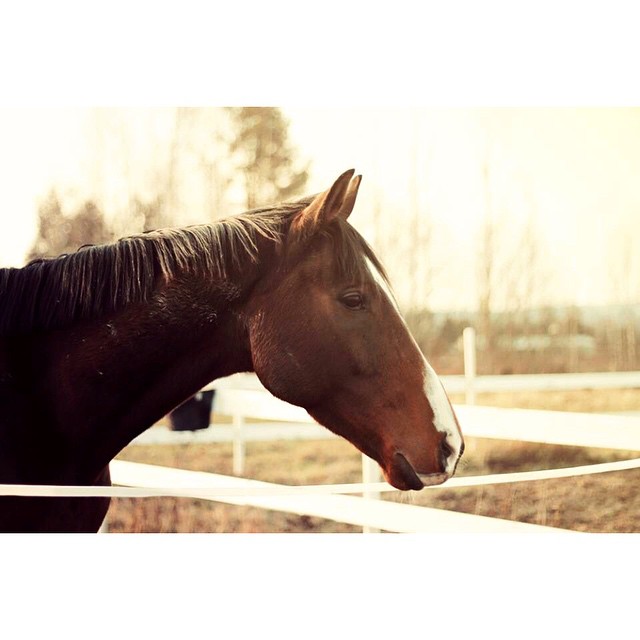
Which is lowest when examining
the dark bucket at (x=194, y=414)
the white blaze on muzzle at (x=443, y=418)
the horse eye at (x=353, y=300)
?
the dark bucket at (x=194, y=414)

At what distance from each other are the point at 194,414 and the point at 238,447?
26cm

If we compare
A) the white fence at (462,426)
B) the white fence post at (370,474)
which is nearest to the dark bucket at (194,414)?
the white fence at (462,426)

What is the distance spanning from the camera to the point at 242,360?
1530mm

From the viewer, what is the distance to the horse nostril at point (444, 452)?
1.49 metres

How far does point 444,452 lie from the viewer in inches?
59.1

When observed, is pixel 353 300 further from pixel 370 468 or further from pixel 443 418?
pixel 370 468

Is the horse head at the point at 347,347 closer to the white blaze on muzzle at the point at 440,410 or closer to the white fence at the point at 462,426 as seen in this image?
the white blaze on muzzle at the point at 440,410

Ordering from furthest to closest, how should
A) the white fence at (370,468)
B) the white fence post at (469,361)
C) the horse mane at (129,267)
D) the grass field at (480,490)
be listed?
the white fence post at (469,361), the grass field at (480,490), the white fence at (370,468), the horse mane at (129,267)

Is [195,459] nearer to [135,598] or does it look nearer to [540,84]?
[135,598]

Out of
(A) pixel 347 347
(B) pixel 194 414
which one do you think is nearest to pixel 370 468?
(B) pixel 194 414

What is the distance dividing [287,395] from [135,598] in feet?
3.77

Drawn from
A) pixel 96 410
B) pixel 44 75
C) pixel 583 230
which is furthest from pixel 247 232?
pixel 583 230

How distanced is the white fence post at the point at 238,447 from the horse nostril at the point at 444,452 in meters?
1.66

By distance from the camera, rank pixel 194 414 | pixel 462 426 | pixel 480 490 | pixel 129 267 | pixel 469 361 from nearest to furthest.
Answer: pixel 129 267
pixel 462 426
pixel 480 490
pixel 469 361
pixel 194 414
